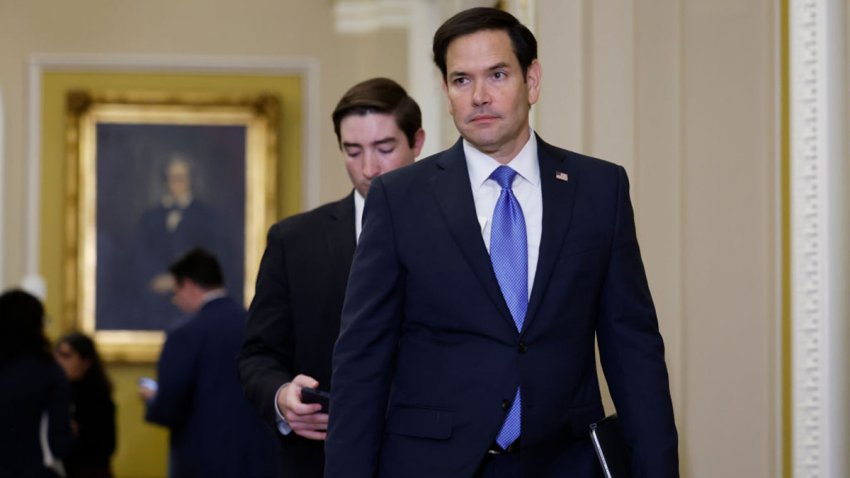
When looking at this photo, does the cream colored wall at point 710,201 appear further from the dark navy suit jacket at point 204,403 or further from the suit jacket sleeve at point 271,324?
the dark navy suit jacket at point 204,403

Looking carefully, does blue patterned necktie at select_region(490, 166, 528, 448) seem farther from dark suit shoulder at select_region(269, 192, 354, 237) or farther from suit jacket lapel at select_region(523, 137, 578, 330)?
dark suit shoulder at select_region(269, 192, 354, 237)

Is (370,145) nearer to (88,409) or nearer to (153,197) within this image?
(88,409)

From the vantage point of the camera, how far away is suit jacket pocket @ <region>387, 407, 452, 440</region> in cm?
321

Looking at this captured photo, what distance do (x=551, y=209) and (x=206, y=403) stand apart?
4171 mm

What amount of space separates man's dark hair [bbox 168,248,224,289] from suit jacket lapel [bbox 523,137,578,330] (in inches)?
185

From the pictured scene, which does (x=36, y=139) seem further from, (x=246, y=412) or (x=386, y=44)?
(x=246, y=412)

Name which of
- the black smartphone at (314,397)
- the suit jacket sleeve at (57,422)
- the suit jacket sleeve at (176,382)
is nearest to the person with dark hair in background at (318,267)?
the black smartphone at (314,397)

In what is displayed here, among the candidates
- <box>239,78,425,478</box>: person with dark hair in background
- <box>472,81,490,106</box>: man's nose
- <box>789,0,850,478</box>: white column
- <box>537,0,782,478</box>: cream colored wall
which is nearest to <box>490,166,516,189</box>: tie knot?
<box>472,81,490,106</box>: man's nose

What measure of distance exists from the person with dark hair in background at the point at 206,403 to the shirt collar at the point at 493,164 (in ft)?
12.2

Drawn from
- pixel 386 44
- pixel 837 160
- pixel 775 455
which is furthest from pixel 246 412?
pixel 386 44

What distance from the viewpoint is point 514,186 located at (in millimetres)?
3396

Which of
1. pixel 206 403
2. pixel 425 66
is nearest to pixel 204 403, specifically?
pixel 206 403

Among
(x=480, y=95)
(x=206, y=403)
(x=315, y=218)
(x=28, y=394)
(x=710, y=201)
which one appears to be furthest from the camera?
(x=28, y=394)

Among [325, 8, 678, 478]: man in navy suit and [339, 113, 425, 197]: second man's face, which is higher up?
[339, 113, 425, 197]: second man's face
